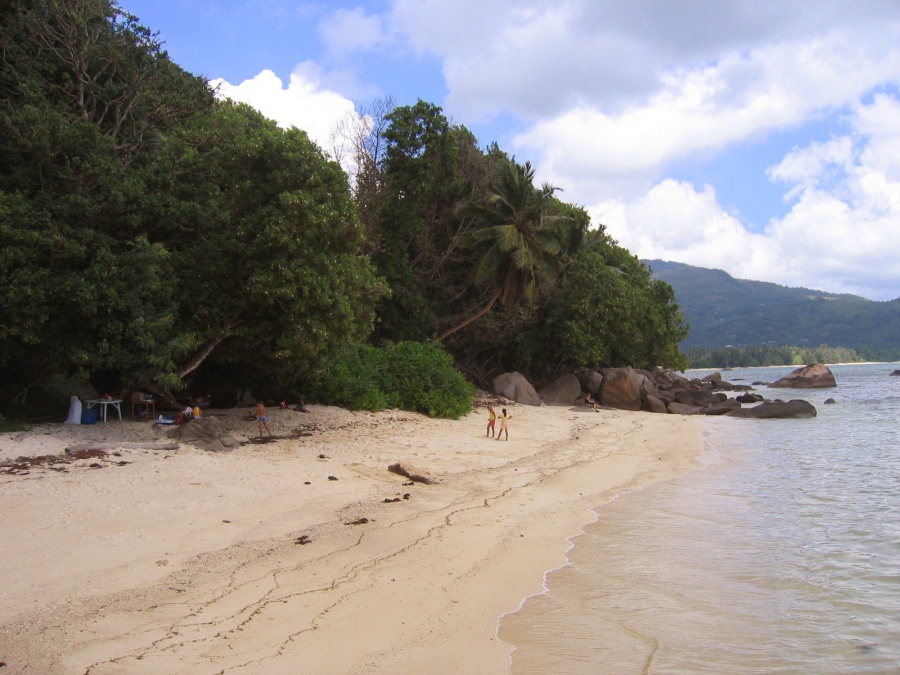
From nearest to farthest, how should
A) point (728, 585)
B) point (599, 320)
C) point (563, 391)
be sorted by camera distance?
1. point (728, 585)
2. point (599, 320)
3. point (563, 391)

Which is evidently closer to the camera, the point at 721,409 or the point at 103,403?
the point at 103,403

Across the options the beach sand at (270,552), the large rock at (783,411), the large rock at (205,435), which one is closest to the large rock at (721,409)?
the large rock at (783,411)

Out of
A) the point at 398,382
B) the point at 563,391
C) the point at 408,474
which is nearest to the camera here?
the point at 408,474

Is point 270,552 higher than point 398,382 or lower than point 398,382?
lower

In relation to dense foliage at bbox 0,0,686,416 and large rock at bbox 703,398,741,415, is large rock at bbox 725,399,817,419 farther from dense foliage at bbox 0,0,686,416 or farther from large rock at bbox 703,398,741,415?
dense foliage at bbox 0,0,686,416

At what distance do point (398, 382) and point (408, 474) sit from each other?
9408 mm

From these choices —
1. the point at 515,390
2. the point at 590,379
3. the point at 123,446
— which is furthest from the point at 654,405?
the point at 123,446

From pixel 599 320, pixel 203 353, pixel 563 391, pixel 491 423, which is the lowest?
pixel 491 423

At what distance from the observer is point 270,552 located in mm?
7055

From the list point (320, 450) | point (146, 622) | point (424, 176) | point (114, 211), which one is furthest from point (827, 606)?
point (424, 176)

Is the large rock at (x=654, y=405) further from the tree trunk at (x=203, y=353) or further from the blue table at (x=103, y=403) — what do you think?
the blue table at (x=103, y=403)

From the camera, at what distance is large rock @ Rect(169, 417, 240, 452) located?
486 inches

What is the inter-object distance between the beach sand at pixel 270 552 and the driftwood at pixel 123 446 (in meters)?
0.17

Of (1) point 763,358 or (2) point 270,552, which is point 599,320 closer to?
(2) point 270,552
